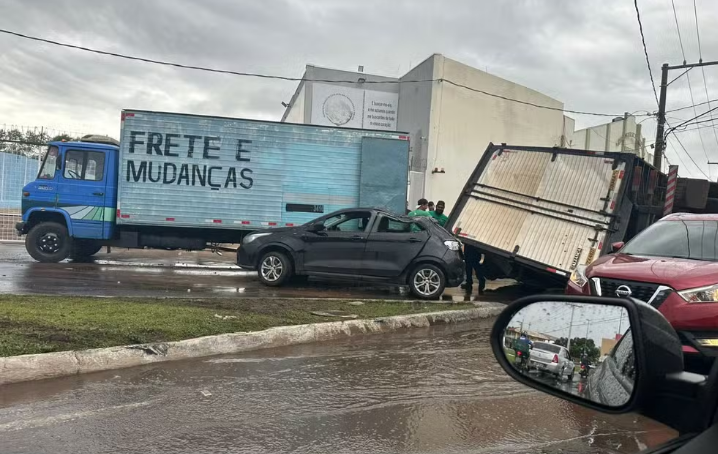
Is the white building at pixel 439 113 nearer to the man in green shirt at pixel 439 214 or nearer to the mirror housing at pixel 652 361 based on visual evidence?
the man in green shirt at pixel 439 214

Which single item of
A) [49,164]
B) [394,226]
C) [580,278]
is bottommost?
[580,278]

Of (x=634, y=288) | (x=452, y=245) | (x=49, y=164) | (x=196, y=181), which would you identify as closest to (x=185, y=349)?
(x=634, y=288)

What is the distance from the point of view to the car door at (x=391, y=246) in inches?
398

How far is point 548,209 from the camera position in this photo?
34.0ft

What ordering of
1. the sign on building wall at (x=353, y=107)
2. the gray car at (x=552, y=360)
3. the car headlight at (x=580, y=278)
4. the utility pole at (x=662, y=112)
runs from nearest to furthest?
the gray car at (x=552, y=360), the car headlight at (x=580, y=278), the utility pole at (x=662, y=112), the sign on building wall at (x=353, y=107)

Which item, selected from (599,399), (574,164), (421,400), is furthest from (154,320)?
(574,164)

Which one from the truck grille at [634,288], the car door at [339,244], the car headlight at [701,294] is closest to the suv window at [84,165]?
the car door at [339,244]

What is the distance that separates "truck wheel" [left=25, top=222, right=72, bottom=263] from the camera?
12.5 meters

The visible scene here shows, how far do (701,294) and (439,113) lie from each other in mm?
19773

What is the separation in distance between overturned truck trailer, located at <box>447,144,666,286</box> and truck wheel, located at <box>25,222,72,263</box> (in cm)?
881

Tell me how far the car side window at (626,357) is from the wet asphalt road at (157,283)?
27.0ft

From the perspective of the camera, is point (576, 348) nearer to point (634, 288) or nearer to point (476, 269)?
point (634, 288)

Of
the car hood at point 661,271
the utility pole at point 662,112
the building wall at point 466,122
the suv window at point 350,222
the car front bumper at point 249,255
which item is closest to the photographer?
the car hood at point 661,271

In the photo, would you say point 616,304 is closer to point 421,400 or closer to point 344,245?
point 421,400
